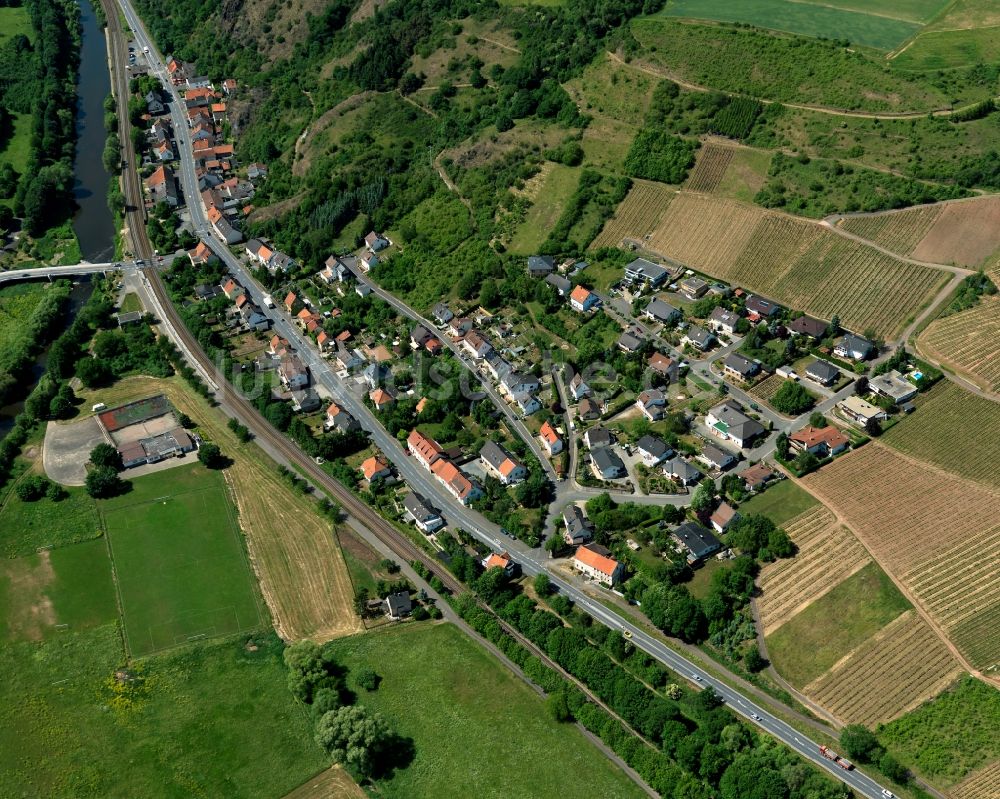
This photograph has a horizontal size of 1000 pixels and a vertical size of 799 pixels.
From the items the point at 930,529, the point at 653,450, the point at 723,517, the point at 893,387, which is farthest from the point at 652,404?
the point at 930,529

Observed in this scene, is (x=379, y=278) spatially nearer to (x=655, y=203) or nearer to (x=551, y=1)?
(x=655, y=203)

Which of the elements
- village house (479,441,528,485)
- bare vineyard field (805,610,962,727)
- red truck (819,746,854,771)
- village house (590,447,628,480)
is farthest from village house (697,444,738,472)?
red truck (819,746,854,771)

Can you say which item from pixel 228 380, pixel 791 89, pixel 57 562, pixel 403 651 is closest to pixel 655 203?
pixel 791 89

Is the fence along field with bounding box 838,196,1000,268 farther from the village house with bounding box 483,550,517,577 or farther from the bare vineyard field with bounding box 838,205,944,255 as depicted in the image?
the village house with bounding box 483,550,517,577

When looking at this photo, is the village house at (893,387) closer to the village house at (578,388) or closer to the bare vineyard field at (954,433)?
the bare vineyard field at (954,433)

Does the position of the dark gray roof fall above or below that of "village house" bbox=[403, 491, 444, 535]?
above

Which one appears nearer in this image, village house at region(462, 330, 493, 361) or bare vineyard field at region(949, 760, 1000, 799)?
bare vineyard field at region(949, 760, 1000, 799)

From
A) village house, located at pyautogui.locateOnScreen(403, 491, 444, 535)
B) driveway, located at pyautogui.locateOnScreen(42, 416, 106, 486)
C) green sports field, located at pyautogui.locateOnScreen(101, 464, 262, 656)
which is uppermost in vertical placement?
village house, located at pyautogui.locateOnScreen(403, 491, 444, 535)
